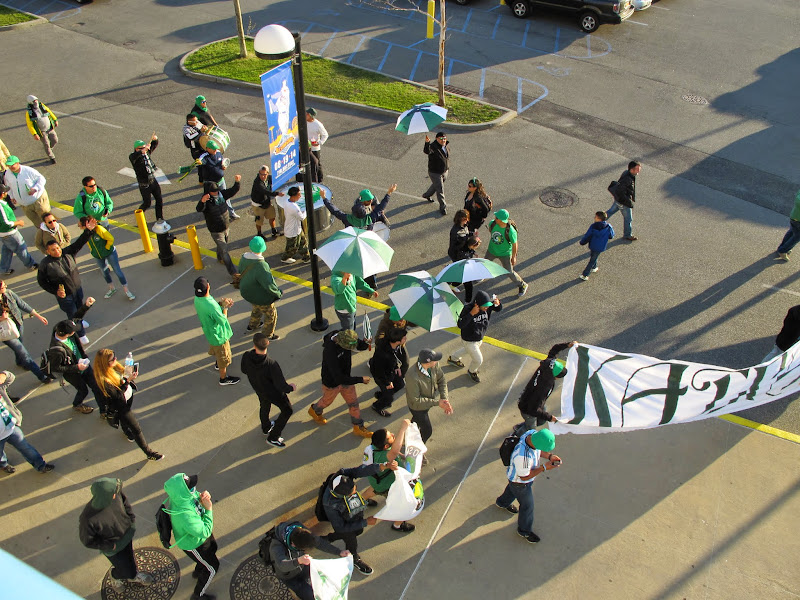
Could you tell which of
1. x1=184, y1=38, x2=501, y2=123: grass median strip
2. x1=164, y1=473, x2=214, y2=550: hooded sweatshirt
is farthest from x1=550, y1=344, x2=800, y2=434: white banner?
A: x1=184, y1=38, x2=501, y2=123: grass median strip

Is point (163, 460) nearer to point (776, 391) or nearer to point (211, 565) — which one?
point (211, 565)

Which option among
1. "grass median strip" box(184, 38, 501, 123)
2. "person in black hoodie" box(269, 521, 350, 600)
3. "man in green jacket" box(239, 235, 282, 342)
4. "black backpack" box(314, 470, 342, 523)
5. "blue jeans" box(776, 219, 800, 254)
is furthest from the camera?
"grass median strip" box(184, 38, 501, 123)

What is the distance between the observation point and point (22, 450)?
7422 millimetres

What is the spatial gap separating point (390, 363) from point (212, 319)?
236cm

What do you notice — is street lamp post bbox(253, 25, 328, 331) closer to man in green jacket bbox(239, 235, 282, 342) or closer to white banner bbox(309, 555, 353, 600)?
man in green jacket bbox(239, 235, 282, 342)

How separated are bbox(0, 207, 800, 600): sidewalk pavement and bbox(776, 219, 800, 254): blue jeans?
4.60 metres

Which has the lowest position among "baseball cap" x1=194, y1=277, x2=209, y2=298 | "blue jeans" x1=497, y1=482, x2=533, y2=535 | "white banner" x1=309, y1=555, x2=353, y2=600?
"blue jeans" x1=497, y1=482, x2=533, y2=535

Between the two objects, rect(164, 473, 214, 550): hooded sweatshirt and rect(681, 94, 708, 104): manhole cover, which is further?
rect(681, 94, 708, 104): manhole cover

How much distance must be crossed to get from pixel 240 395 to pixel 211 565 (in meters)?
2.71

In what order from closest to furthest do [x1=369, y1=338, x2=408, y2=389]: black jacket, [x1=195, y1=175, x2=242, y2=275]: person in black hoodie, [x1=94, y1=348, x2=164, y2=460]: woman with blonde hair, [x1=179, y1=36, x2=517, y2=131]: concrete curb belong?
1. [x1=94, y1=348, x2=164, y2=460]: woman with blonde hair
2. [x1=369, y1=338, x2=408, y2=389]: black jacket
3. [x1=195, y1=175, x2=242, y2=275]: person in black hoodie
4. [x1=179, y1=36, x2=517, y2=131]: concrete curb

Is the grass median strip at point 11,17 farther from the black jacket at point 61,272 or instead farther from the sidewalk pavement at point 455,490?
the sidewalk pavement at point 455,490

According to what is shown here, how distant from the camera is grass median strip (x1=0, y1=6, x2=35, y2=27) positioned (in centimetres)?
2088

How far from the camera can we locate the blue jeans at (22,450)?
7285 mm

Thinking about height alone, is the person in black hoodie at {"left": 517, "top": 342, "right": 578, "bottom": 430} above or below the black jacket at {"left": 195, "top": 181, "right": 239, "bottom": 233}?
below
